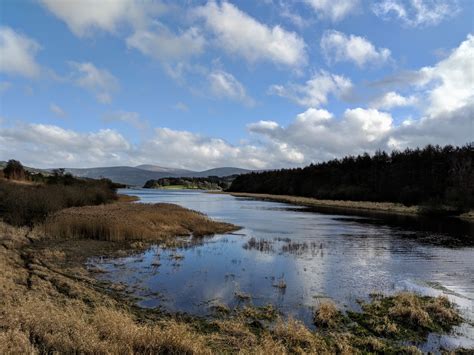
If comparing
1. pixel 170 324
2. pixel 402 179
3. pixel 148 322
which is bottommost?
pixel 148 322

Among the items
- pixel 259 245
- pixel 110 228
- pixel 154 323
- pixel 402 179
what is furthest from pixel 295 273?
pixel 402 179

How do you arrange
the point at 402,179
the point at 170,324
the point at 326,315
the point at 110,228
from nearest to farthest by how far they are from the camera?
the point at 170,324 → the point at 326,315 → the point at 110,228 → the point at 402,179

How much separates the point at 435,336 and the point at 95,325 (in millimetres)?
8839

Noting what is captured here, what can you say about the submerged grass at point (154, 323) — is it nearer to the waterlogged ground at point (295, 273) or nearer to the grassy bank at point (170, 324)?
the grassy bank at point (170, 324)

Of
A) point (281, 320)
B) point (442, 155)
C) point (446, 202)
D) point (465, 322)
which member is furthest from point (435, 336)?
point (442, 155)

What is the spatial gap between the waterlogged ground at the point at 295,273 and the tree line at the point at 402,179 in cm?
3476

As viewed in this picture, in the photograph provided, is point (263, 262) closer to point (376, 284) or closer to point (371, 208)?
point (376, 284)

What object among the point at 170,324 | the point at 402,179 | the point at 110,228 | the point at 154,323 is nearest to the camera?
the point at 170,324

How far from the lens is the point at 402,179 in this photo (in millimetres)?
85375

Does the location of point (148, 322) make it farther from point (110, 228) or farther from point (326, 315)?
point (110, 228)

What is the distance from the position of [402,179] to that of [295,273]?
2984 inches

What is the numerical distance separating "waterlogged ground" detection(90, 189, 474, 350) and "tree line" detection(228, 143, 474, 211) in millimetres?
34758

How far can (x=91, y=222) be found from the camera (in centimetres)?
2656

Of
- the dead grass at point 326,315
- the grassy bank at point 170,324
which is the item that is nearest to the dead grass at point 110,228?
the grassy bank at point 170,324
